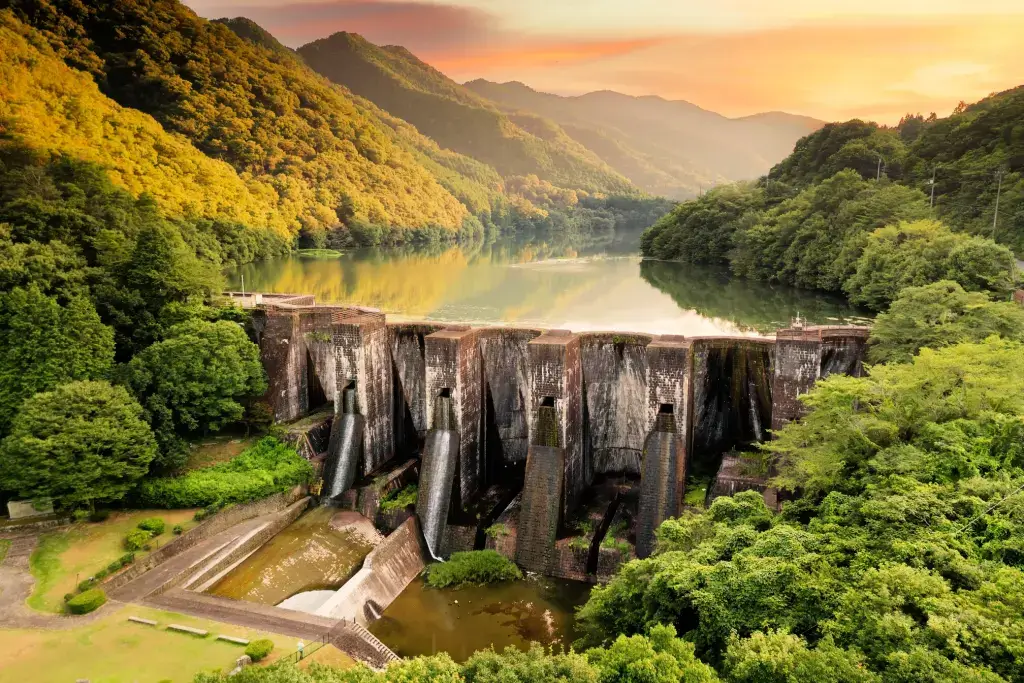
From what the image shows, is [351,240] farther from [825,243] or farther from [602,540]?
[602,540]

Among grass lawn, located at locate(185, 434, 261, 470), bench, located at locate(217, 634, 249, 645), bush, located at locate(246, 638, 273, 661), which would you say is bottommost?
bench, located at locate(217, 634, 249, 645)

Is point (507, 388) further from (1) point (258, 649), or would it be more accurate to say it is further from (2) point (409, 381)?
(1) point (258, 649)

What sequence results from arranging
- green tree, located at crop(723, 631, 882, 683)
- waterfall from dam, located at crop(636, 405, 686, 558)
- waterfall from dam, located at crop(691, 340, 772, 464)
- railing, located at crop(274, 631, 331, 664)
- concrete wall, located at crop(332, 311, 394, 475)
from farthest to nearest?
concrete wall, located at crop(332, 311, 394, 475)
waterfall from dam, located at crop(691, 340, 772, 464)
waterfall from dam, located at crop(636, 405, 686, 558)
railing, located at crop(274, 631, 331, 664)
green tree, located at crop(723, 631, 882, 683)

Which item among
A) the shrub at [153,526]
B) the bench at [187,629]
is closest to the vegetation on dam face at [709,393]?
the shrub at [153,526]

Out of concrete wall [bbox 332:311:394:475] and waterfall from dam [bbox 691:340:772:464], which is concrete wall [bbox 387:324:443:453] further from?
waterfall from dam [bbox 691:340:772:464]

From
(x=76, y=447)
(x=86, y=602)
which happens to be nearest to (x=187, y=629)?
(x=86, y=602)

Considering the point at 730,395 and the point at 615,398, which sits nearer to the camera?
the point at 730,395

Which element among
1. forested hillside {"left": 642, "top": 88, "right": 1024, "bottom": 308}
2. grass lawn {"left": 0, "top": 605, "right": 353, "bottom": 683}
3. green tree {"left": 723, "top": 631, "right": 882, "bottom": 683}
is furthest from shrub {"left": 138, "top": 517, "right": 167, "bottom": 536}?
forested hillside {"left": 642, "top": 88, "right": 1024, "bottom": 308}
